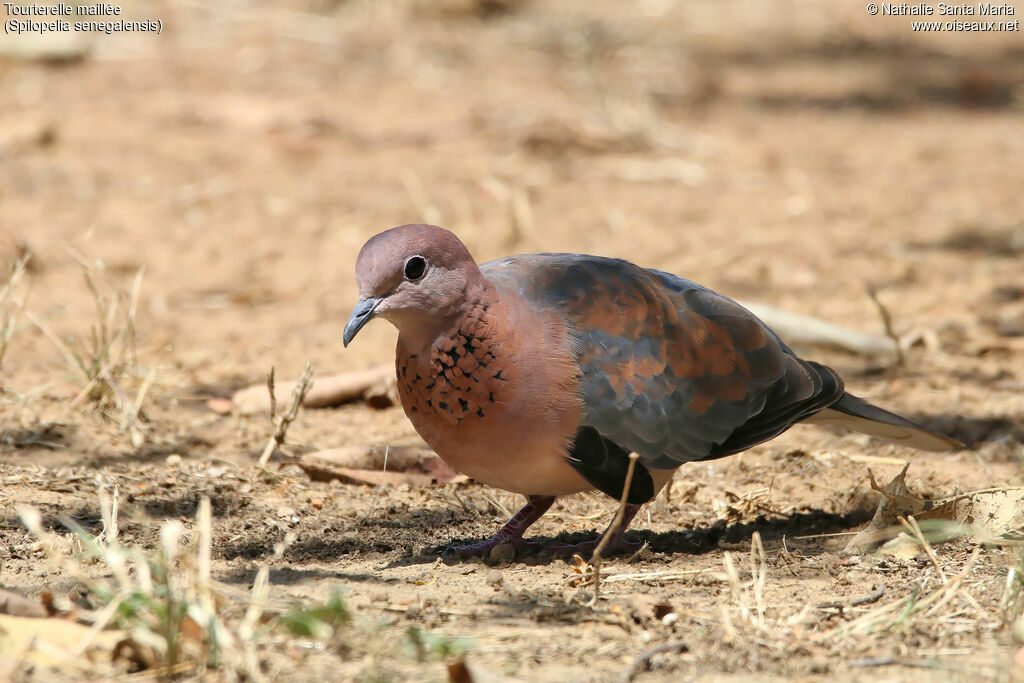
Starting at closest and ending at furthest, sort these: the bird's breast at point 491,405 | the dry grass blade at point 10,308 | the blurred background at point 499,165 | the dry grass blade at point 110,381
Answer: the bird's breast at point 491,405, the dry grass blade at point 10,308, the dry grass blade at point 110,381, the blurred background at point 499,165

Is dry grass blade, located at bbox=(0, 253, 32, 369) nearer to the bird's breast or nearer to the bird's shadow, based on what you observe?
the bird's breast

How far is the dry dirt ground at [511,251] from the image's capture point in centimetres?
Answer: 291

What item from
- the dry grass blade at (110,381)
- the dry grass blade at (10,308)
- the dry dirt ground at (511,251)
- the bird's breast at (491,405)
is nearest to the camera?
the dry dirt ground at (511,251)

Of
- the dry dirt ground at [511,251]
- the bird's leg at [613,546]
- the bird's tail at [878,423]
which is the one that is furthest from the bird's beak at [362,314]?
the bird's tail at [878,423]

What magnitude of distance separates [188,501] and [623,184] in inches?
188

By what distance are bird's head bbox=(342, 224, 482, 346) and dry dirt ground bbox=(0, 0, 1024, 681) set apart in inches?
29.0

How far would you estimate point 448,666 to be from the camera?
2.41 meters

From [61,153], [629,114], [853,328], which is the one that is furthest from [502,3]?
[853,328]

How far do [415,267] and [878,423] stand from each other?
1.70 metres

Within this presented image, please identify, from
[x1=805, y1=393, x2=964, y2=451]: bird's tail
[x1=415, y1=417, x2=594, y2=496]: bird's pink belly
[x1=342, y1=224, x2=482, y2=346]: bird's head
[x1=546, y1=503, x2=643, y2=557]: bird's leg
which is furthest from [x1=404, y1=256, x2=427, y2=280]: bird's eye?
[x1=805, y1=393, x2=964, y2=451]: bird's tail

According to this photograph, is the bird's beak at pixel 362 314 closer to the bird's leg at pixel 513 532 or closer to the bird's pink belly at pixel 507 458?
the bird's pink belly at pixel 507 458

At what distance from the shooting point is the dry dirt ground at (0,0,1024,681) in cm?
291

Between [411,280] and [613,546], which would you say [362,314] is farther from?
[613,546]

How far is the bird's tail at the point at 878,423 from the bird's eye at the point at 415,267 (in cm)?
147
